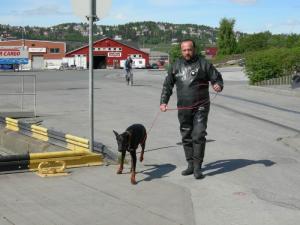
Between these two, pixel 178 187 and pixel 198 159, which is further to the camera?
pixel 198 159

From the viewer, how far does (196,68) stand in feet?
25.3

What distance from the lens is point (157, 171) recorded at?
27.4 feet

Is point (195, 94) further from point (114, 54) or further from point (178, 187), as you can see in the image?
point (114, 54)

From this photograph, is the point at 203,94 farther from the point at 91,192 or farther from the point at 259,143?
the point at 259,143

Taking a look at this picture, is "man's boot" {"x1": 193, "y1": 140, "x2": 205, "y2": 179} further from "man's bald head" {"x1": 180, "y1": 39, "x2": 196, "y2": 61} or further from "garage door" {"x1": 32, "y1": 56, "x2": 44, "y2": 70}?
"garage door" {"x1": 32, "y1": 56, "x2": 44, "y2": 70}

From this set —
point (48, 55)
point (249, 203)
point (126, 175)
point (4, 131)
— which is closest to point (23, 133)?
point (4, 131)

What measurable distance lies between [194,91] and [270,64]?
19201 mm

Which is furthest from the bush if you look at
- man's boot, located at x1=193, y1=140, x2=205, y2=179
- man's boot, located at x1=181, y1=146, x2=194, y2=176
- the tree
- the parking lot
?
the tree

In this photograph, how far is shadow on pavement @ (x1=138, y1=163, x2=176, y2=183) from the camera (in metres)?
7.97

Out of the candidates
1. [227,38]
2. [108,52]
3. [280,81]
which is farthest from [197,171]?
[108,52]

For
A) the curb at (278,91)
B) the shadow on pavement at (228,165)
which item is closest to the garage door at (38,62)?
the curb at (278,91)

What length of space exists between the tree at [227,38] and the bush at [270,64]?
65.4m

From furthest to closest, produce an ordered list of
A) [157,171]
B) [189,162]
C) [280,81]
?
1. [280,81]
2. [157,171]
3. [189,162]

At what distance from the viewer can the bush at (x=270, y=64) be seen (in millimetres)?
26078
